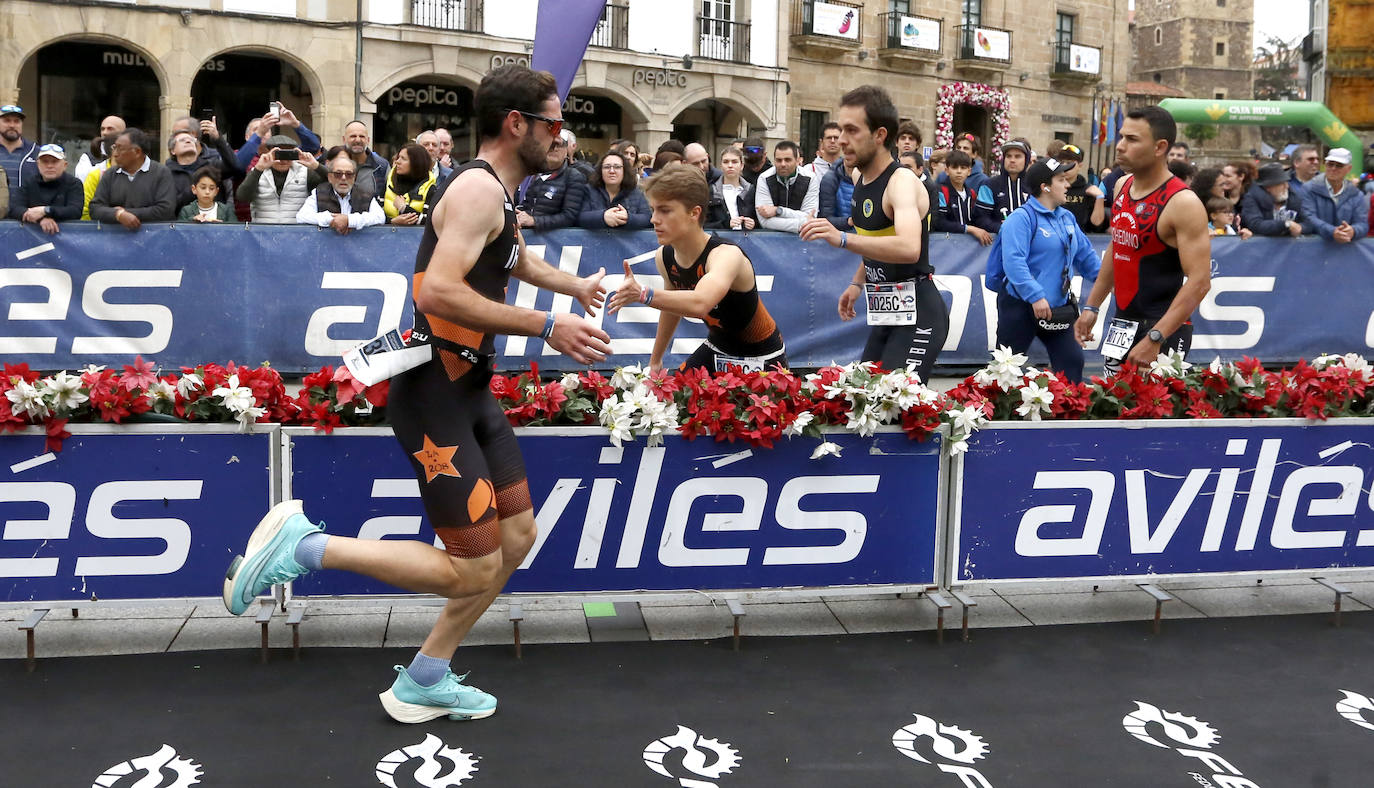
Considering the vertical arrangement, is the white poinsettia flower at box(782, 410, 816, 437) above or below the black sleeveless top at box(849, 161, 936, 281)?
below

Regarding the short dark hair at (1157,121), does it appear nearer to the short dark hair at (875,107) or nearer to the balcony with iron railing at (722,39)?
the short dark hair at (875,107)

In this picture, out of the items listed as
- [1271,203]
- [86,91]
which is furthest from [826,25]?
[1271,203]

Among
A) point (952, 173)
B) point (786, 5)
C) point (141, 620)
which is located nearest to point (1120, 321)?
point (141, 620)

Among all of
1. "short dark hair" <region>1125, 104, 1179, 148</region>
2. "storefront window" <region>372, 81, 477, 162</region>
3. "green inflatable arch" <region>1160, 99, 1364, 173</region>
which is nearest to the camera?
"short dark hair" <region>1125, 104, 1179, 148</region>

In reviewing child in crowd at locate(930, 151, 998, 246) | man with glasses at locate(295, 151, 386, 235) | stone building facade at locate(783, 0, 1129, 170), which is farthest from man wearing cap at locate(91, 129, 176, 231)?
stone building facade at locate(783, 0, 1129, 170)

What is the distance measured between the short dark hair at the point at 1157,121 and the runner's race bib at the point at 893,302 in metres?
1.32

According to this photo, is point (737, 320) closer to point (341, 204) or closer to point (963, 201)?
point (341, 204)

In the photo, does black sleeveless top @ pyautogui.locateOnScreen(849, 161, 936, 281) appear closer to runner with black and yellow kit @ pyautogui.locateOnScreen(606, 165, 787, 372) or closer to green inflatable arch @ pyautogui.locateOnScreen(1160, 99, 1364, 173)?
runner with black and yellow kit @ pyautogui.locateOnScreen(606, 165, 787, 372)

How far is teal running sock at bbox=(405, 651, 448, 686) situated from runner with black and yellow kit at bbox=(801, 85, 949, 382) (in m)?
2.78

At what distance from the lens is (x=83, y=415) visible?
5000mm

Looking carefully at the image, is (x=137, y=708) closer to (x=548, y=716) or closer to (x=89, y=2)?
(x=548, y=716)

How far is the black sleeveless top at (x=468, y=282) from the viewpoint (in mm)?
4250

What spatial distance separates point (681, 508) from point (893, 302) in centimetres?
183

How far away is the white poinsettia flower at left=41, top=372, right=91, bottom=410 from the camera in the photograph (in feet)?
16.0
